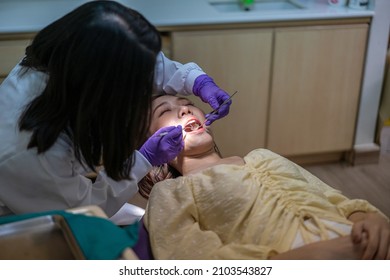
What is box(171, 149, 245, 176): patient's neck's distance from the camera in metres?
1.86

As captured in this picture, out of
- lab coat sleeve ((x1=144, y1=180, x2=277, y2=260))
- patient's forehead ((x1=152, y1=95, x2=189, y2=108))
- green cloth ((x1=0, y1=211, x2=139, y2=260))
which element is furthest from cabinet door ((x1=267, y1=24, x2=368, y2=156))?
green cloth ((x1=0, y1=211, x2=139, y2=260))

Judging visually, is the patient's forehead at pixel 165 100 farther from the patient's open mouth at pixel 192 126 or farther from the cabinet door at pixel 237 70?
the cabinet door at pixel 237 70

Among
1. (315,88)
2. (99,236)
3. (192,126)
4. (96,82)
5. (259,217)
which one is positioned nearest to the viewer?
(99,236)

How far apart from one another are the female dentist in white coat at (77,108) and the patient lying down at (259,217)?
20 cm

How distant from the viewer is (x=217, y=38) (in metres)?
2.74

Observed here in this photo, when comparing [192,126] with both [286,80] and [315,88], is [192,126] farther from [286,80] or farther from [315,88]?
[315,88]

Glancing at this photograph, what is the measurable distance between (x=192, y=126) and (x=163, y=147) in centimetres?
20

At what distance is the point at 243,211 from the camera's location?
1.54 meters

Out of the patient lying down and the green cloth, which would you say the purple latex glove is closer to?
the patient lying down

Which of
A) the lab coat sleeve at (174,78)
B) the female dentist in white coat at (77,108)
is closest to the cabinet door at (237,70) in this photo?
the lab coat sleeve at (174,78)

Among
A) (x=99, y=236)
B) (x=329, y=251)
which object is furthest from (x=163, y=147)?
(x=99, y=236)

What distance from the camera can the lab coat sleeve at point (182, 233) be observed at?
1404 mm
